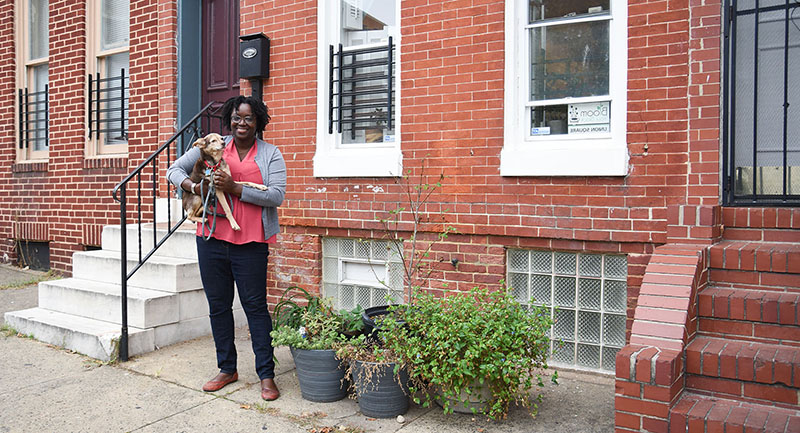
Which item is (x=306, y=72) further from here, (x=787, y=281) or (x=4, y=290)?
(x=4, y=290)

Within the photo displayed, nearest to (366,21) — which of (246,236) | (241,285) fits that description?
(246,236)

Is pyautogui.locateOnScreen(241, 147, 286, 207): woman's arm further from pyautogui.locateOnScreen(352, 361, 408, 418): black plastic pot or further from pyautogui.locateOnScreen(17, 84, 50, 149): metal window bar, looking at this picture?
pyautogui.locateOnScreen(17, 84, 50, 149): metal window bar

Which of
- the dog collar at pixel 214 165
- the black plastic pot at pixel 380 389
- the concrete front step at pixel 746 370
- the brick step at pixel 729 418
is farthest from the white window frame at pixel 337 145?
the brick step at pixel 729 418

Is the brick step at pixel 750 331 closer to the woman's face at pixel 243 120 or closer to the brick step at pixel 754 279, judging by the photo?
the brick step at pixel 754 279

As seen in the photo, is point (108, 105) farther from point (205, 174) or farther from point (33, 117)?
point (205, 174)

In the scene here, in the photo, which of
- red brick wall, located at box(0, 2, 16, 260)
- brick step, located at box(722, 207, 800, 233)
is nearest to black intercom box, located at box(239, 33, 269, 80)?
brick step, located at box(722, 207, 800, 233)

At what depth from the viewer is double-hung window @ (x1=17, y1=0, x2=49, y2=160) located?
8.55m

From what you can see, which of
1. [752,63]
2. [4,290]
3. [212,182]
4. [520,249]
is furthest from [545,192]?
[4,290]

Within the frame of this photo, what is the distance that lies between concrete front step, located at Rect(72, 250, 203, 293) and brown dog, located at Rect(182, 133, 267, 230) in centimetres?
149

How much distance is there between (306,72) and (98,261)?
2636 millimetres

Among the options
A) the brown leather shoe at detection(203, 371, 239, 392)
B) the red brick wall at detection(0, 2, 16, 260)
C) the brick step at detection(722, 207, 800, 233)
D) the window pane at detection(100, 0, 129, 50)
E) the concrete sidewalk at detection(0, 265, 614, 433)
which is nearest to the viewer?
the concrete sidewalk at detection(0, 265, 614, 433)

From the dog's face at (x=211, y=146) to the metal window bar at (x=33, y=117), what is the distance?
574 cm

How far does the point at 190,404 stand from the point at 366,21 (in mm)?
3537

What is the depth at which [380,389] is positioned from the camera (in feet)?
12.0
